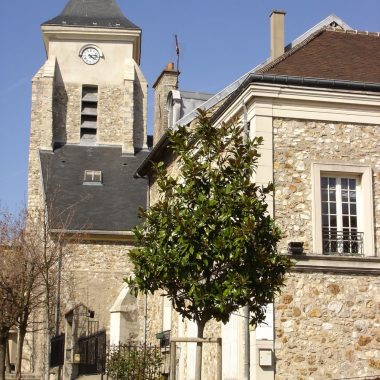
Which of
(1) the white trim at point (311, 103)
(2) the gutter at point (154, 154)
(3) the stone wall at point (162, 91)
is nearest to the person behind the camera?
(1) the white trim at point (311, 103)

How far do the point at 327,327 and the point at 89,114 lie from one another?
90.0 feet

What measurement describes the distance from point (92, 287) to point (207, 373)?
14.1 metres

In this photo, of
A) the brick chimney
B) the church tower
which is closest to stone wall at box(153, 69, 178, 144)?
the brick chimney

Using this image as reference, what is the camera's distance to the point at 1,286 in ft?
78.5

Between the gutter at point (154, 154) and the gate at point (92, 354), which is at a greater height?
the gutter at point (154, 154)

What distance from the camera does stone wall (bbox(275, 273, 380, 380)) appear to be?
48.6 feet

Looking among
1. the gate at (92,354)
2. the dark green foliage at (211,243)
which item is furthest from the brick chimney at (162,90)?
the dark green foliage at (211,243)

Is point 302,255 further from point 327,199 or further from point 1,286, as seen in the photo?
point 1,286

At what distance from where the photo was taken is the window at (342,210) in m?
15.5

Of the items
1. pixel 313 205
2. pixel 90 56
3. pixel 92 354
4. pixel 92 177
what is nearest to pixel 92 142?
pixel 90 56

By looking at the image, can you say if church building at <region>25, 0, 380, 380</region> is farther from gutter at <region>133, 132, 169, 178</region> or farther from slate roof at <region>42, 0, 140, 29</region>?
slate roof at <region>42, 0, 140, 29</region>

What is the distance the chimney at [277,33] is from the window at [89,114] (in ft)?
75.8

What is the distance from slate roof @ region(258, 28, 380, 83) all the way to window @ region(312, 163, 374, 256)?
190cm

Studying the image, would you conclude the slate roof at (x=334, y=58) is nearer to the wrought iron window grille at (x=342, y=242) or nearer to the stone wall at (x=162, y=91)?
the wrought iron window grille at (x=342, y=242)
